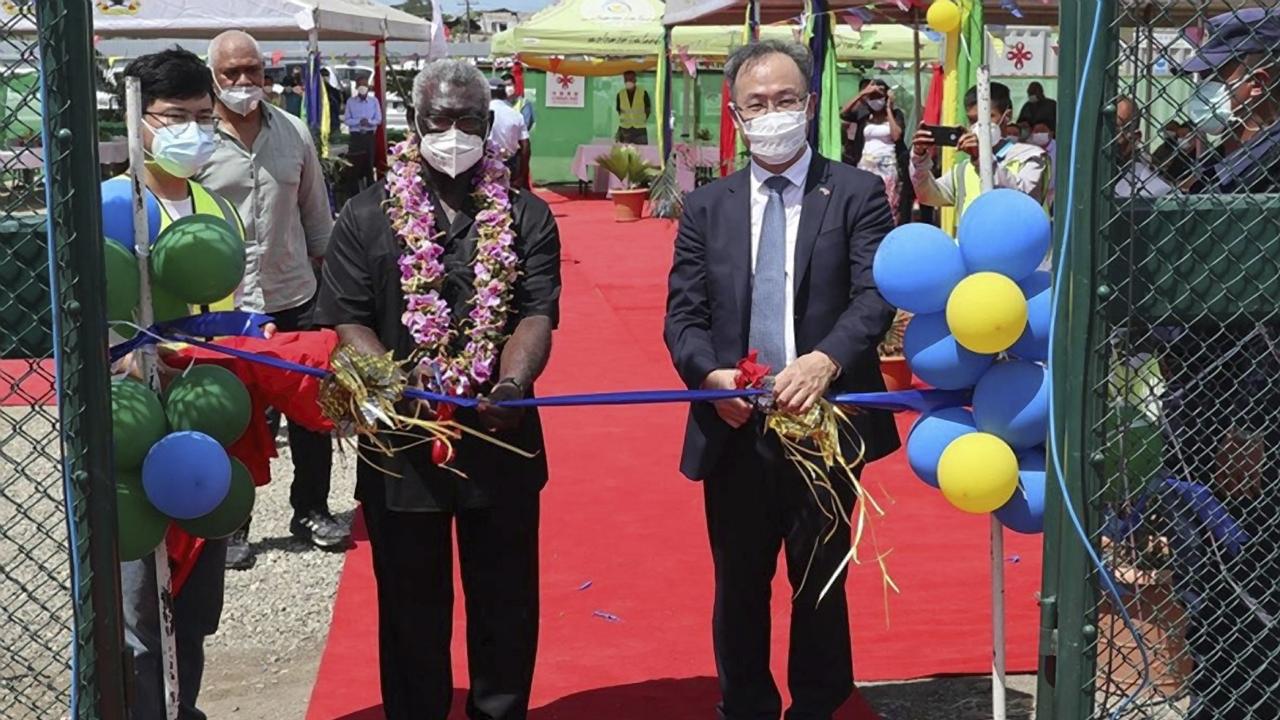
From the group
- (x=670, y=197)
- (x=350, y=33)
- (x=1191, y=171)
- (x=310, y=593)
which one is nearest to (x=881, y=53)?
(x=670, y=197)

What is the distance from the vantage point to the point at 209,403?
3645 mm

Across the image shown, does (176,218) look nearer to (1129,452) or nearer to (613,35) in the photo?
(1129,452)

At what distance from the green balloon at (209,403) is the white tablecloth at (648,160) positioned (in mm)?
17278

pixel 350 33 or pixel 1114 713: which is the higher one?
pixel 350 33

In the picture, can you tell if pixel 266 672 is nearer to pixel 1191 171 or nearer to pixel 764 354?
pixel 764 354

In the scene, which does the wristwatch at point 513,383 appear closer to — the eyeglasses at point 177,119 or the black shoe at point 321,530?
the eyeglasses at point 177,119

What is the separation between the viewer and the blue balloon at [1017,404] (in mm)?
3562

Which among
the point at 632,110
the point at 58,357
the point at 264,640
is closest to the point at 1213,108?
the point at 58,357

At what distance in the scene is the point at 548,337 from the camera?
415 centimetres

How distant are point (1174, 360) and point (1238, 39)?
0.77 metres

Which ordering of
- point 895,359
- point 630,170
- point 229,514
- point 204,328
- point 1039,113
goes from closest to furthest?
point 229,514 < point 204,328 < point 895,359 < point 1039,113 < point 630,170

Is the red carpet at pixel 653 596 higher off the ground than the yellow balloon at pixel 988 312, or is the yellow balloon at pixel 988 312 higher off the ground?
the yellow balloon at pixel 988 312

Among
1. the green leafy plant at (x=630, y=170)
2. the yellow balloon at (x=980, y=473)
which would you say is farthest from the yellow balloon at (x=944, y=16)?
the green leafy plant at (x=630, y=170)

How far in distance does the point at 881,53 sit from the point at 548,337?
2262 cm
